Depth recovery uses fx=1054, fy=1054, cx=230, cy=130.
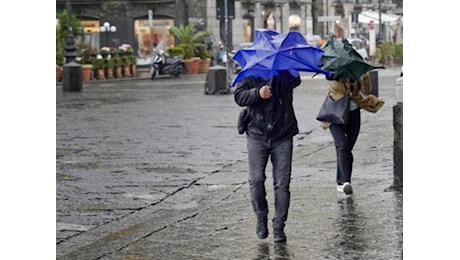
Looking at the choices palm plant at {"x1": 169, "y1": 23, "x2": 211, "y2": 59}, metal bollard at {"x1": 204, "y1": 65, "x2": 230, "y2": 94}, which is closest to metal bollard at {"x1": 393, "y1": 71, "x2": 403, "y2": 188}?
metal bollard at {"x1": 204, "y1": 65, "x2": 230, "y2": 94}

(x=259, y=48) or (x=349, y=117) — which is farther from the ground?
(x=259, y=48)

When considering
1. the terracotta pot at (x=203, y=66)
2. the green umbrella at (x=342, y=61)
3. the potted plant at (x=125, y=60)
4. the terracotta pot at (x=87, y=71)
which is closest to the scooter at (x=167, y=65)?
the potted plant at (x=125, y=60)

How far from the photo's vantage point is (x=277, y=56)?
280 inches

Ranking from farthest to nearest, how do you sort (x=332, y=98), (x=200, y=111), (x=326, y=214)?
(x=200, y=111) < (x=332, y=98) < (x=326, y=214)

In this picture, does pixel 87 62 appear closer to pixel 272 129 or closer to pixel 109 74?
pixel 109 74

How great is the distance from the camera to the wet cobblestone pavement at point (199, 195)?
7.39m

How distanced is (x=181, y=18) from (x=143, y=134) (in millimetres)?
36748

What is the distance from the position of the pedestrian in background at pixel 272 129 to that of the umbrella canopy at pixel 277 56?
0.29 feet

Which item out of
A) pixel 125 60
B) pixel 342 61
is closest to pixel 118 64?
pixel 125 60

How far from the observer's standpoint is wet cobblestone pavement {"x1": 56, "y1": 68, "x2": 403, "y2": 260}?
7.39 meters

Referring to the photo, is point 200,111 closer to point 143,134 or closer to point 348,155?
point 143,134

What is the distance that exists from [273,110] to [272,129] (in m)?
0.13
